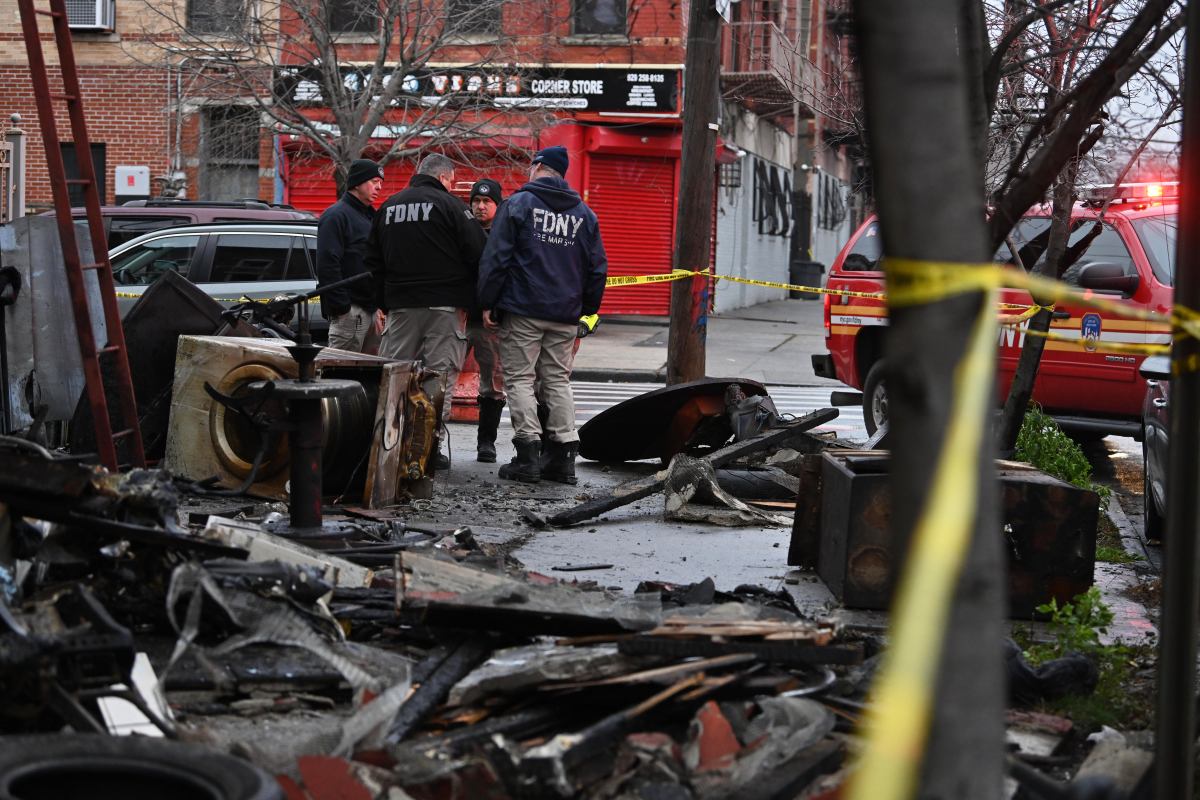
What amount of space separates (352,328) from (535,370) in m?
1.70

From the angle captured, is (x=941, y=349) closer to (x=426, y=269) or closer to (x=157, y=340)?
(x=157, y=340)

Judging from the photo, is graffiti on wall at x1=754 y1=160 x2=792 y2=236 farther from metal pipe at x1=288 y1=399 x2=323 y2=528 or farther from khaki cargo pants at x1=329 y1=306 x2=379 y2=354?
metal pipe at x1=288 y1=399 x2=323 y2=528

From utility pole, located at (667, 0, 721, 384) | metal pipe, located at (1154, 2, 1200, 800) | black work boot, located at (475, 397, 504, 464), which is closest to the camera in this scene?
metal pipe, located at (1154, 2, 1200, 800)

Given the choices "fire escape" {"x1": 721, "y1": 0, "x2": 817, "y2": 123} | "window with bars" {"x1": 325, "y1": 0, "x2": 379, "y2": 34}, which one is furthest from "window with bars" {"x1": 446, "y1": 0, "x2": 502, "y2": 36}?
"fire escape" {"x1": 721, "y1": 0, "x2": 817, "y2": 123}

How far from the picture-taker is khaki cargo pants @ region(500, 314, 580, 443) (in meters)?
9.59

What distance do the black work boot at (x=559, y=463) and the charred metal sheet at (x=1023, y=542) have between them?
3763 millimetres

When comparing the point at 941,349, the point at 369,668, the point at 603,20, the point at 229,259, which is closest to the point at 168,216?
the point at 229,259

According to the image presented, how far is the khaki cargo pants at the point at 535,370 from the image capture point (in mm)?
9594

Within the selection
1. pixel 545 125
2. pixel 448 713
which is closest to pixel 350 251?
pixel 448 713

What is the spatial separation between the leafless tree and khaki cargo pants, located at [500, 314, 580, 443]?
41.5 feet

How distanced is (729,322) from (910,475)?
1073 inches

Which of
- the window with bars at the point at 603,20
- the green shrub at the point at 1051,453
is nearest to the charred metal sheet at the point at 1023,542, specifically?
the green shrub at the point at 1051,453

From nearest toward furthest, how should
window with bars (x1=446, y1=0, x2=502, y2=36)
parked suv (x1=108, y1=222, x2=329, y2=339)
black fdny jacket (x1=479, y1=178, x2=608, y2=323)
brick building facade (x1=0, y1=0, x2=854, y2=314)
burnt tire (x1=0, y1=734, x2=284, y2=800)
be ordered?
burnt tire (x1=0, y1=734, x2=284, y2=800), black fdny jacket (x1=479, y1=178, x2=608, y2=323), parked suv (x1=108, y1=222, x2=329, y2=339), window with bars (x1=446, y1=0, x2=502, y2=36), brick building facade (x1=0, y1=0, x2=854, y2=314)

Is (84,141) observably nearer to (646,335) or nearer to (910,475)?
(910,475)
